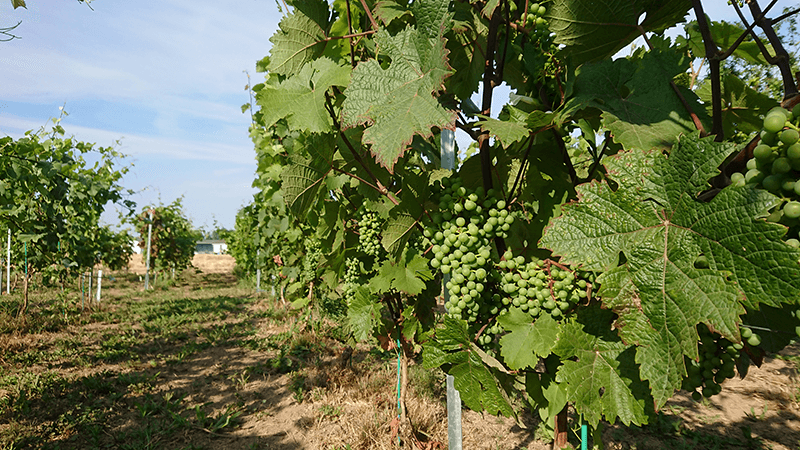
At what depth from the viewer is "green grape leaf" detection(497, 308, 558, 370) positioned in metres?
1.06

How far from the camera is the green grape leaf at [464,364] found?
110 centimetres

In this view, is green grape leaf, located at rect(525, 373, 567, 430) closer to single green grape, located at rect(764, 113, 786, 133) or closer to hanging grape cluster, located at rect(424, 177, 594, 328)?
hanging grape cluster, located at rect(424, 177, 594, 328)

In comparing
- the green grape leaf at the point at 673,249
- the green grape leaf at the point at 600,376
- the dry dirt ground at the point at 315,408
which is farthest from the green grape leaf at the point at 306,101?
the dry dirt ground at the point at 315,408

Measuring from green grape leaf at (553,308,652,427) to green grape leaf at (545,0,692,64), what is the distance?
27.5 inches

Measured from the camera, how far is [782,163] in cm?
62

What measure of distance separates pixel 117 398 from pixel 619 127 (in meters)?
5.30

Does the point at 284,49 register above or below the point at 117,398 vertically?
above

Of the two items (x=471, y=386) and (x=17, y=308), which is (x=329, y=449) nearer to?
(x=471, y=386)

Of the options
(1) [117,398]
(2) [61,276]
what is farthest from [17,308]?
(1) [117,398]

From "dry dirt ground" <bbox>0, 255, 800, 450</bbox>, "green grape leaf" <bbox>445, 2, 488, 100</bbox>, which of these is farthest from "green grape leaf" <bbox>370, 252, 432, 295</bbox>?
"dry dirt ground" <bbox>0, 255, 800, 450</bbox>

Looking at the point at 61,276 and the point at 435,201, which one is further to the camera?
the point at 61,276

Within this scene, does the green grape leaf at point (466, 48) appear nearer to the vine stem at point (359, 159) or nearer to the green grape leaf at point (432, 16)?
the green grape leaf at point (432, 16)

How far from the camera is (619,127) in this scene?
894 millimetres

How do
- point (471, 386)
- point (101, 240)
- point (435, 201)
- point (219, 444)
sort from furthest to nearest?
1. point (101, 240)
2. point (219, 444)
3. point (435, 201)
4. point (471, 386)
